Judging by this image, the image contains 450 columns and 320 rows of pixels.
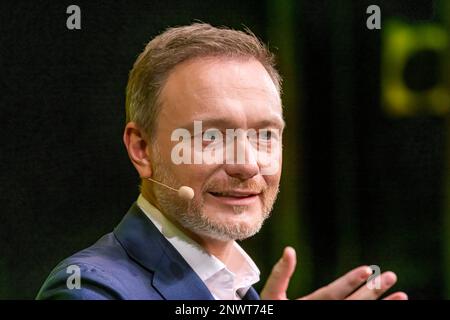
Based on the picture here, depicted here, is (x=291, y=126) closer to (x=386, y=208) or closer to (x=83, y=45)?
(x=386, y=208)

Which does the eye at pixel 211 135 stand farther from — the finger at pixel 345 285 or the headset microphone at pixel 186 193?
the finger at pixel 345 285

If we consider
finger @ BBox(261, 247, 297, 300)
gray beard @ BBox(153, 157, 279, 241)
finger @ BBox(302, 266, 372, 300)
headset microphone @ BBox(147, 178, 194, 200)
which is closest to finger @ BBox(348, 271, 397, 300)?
finger @ BBox(302, 266, 372, 300)

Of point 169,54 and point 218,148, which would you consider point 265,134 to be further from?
point 169,54

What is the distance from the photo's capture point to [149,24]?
229 cm

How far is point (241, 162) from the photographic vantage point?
6.44 ft

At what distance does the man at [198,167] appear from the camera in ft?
6.32

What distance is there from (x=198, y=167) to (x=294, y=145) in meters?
0.60

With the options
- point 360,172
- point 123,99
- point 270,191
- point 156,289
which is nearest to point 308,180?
point 360,172

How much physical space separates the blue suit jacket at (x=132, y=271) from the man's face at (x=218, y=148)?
0.33ft

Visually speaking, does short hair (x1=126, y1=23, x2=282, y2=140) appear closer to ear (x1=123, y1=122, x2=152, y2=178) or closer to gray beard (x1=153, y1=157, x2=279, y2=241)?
ear (x1=123, y1=122, x2=152, y2=178)

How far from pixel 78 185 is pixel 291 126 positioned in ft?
2.37

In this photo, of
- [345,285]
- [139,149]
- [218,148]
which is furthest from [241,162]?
[345,285]

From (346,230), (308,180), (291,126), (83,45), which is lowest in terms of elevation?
(346,230)

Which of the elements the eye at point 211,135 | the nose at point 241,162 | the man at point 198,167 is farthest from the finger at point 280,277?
the eye at point 211,135
